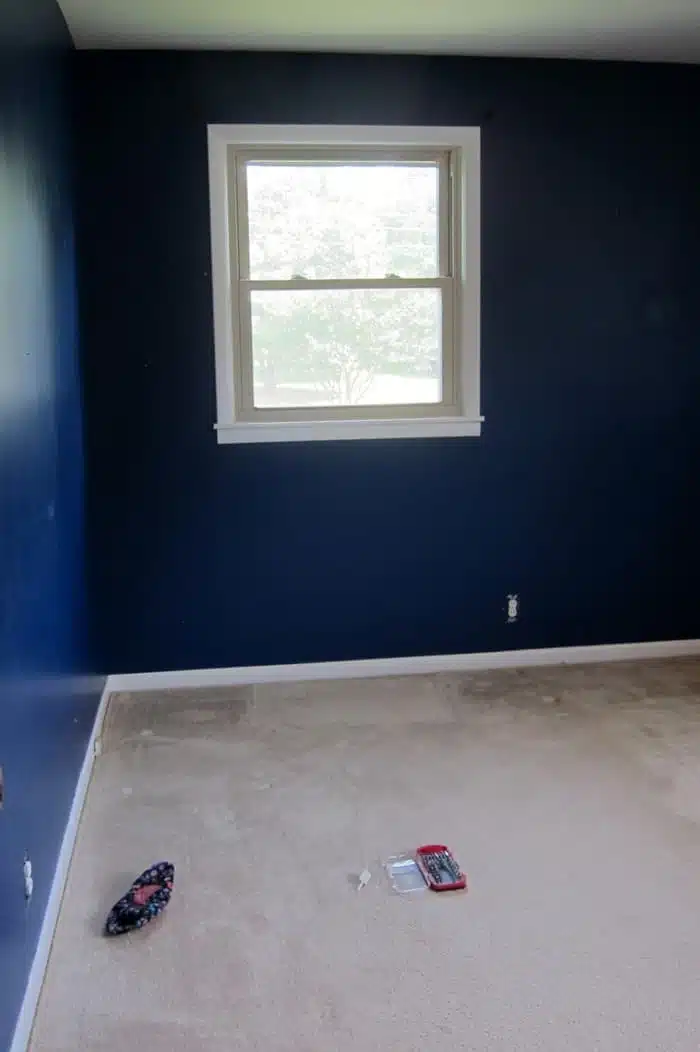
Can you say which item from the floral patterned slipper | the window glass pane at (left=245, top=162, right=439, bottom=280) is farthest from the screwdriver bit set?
the window glass pane at (left=245, top=162, right=439, bottom=280)

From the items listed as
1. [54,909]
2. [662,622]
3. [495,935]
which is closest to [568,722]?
[662,622]

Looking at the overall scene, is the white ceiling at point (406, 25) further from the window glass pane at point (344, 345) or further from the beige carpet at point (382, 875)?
the beige carpet at point (382, 875)

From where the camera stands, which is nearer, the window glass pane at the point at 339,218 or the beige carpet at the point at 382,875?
the beige carpet at the point at 382,875

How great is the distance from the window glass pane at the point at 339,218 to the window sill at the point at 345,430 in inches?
24.2

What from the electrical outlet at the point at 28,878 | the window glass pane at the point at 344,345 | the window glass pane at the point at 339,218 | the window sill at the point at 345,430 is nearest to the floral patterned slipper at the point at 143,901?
the electrical outlet at the point at 28,878

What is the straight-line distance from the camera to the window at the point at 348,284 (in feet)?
12.7

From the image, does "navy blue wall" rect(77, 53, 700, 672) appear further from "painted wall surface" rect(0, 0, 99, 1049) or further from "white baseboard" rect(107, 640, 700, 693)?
"painted wall surface" rect(0, 0, 99, 1049)

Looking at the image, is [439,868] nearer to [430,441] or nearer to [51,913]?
[51,913]

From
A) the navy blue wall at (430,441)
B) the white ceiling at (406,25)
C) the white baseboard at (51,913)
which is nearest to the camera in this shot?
the white baseboard at (51,913)

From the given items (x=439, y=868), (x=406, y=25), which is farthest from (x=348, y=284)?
(x=439, y=868)

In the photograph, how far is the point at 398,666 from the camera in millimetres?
4137

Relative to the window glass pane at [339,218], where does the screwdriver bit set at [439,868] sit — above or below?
below

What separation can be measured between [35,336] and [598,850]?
209 centimetres

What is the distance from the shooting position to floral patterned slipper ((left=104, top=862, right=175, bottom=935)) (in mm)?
2289
